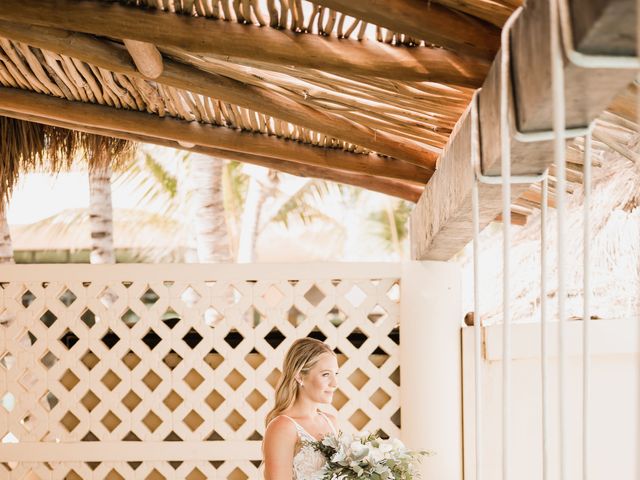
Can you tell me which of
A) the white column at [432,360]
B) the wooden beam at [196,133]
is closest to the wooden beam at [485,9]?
the wooden beam at [196,133]

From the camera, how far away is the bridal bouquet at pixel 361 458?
2.66 m

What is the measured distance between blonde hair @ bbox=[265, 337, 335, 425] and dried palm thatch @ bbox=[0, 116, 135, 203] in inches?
93.3

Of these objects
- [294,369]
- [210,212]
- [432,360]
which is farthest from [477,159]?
[210,212]

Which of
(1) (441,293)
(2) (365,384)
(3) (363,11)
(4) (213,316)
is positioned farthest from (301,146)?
(4) (213,316)

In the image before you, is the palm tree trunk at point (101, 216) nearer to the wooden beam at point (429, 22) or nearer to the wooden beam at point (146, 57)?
the wooden beam at point (146, 57)

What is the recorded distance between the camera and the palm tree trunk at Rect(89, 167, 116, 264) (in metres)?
6.32

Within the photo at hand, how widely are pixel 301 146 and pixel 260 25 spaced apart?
1508 mm

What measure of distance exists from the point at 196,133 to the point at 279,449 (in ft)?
4.86

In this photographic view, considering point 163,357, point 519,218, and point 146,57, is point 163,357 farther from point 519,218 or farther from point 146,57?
point 519,218

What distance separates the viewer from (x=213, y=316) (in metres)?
7.58

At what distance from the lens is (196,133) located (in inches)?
142

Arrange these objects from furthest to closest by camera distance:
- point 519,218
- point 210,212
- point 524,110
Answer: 1. point 210,212
2. point 519,218
3. point 524,110

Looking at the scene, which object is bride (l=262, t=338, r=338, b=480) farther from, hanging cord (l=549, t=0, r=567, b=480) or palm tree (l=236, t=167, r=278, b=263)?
palm tree (l=236, t=167, r=278, b=263)

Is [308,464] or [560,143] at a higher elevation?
[560,143]
